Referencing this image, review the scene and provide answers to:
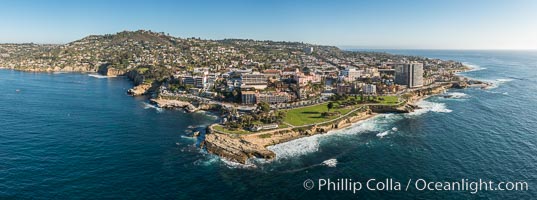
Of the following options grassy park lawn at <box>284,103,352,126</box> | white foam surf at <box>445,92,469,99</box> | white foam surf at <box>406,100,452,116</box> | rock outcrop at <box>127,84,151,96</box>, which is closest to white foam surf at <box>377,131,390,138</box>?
grassy park lawn at <box>284,103,352,126</box>

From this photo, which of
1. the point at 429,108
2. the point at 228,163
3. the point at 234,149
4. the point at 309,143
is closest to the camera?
the point at 228,163

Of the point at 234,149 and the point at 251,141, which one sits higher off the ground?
the point at 251,141

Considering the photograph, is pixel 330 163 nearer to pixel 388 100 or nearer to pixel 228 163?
pixel 228 163

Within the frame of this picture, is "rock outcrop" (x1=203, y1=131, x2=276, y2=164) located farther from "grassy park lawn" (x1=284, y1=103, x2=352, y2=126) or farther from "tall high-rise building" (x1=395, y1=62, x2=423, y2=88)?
"tall high-rise building" (x1=395, y1=62, x2=423, y2=88)

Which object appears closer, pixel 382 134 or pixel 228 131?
pixel 228 131

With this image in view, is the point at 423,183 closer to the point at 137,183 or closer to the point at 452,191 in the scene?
the point at 452,191

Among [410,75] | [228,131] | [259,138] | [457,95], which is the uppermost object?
[410,75]

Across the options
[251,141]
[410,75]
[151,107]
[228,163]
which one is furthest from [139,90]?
[410,75]

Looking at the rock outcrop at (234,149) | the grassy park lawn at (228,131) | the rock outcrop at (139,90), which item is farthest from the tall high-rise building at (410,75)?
the rock outcrop at (234,149)
